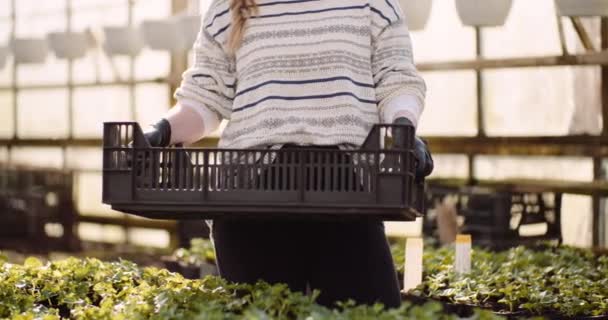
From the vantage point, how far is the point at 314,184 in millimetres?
1734

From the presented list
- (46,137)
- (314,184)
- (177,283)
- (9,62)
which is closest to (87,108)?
(46,137)

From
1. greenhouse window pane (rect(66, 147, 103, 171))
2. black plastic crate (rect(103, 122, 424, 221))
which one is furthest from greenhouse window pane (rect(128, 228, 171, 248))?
black plastic crate (rect(103, 122, 424, 221))

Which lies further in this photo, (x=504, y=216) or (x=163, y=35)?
(x=163, y=35)

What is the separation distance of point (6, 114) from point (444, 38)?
13.8ft

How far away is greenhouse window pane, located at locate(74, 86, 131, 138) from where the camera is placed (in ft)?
28.0

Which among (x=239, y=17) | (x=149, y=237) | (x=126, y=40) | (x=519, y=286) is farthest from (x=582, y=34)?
(x=239, y=17)

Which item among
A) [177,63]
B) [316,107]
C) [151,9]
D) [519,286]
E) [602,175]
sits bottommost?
[519,286]

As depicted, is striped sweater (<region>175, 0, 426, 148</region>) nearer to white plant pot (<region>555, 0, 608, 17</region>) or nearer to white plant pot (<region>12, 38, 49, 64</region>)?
white plant pot (<region>555, 0, 608, 17</region>)

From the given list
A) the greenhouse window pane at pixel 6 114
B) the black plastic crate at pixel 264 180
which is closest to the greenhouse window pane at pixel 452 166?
the greenhouse window pane at pixel 6 114

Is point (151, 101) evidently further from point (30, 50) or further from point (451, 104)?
point (451, 104)

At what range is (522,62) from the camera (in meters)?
6.45

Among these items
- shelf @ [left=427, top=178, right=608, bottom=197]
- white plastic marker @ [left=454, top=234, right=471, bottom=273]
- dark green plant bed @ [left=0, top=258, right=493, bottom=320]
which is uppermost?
shelf @ [left=427, top=178, right=608, bottom=197]

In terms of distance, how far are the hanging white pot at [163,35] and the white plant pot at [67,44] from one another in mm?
1183

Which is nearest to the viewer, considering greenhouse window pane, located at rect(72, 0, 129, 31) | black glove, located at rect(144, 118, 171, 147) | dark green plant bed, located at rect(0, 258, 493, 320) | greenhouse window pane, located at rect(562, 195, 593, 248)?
dark green plant bed, located at rect(0, 258, 493, 320)
